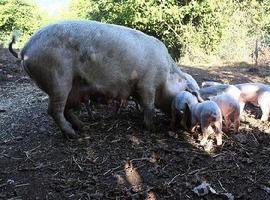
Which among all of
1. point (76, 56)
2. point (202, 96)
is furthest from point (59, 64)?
point (202, 96)

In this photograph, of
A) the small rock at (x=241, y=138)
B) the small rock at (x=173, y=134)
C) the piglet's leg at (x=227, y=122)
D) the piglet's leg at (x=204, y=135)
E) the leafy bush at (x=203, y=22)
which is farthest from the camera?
the leafy bush at (x=203, y=22)

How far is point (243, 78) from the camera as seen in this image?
32.7 feet

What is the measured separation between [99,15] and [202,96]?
21.3 m

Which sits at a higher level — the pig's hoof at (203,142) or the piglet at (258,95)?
the piglet at (258,95)

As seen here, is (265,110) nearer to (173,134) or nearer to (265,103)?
(265,103)

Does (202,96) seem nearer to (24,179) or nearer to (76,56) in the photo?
(76,56)

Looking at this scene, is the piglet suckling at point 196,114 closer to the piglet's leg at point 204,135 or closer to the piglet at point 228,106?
the piglet's leg at point 204,135

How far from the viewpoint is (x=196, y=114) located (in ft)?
16.9

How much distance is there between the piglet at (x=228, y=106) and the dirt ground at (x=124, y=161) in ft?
0.65

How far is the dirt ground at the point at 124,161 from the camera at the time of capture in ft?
13.1

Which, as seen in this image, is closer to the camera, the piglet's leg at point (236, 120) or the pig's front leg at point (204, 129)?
the pig's front leg at point (204, 129)

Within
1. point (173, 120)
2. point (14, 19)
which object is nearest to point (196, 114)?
point (173, 120)

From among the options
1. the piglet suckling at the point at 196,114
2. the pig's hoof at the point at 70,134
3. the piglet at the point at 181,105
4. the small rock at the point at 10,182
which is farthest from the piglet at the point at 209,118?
the small rock at the point at 10,182

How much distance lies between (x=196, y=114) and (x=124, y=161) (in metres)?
1.07
